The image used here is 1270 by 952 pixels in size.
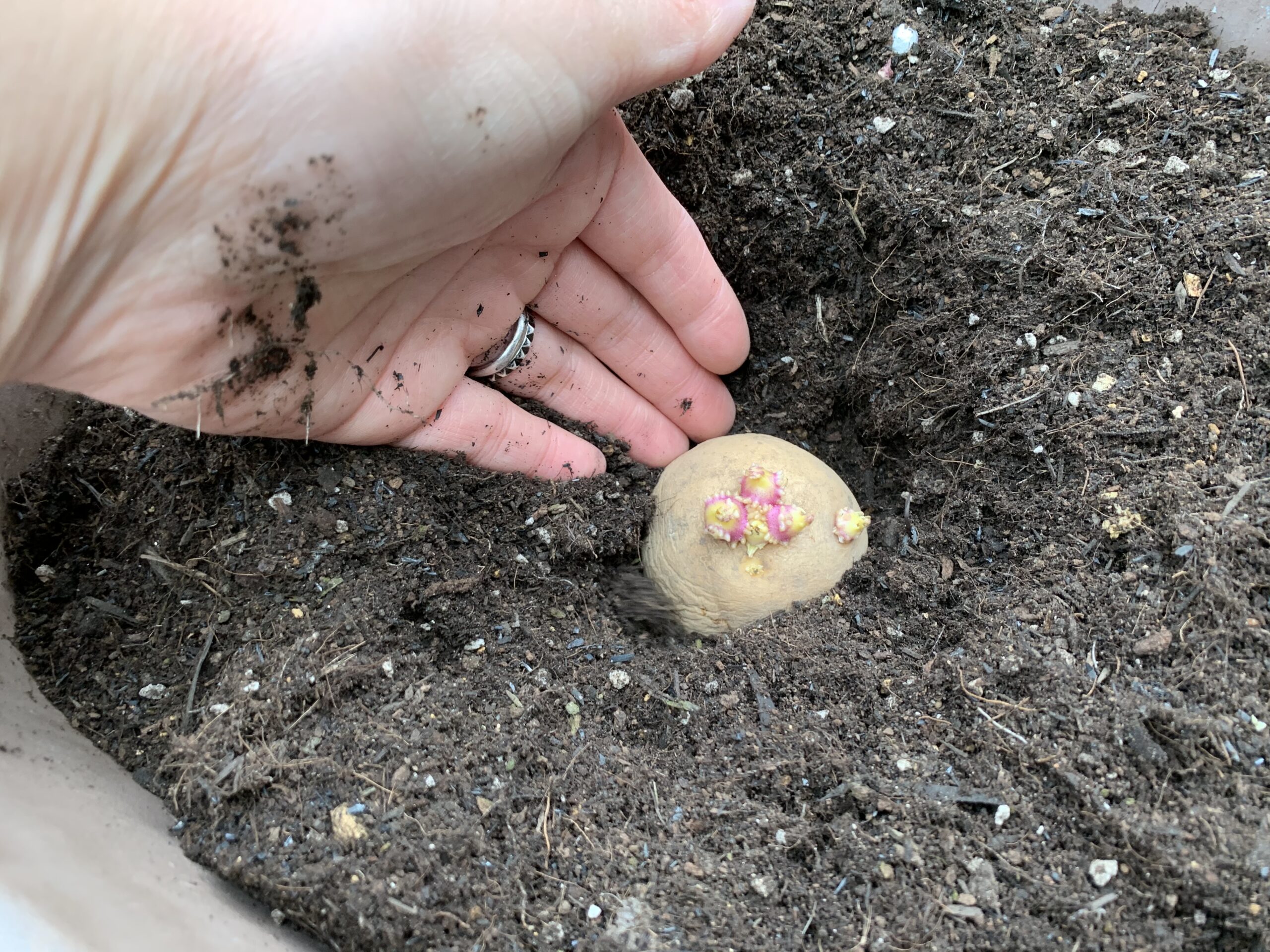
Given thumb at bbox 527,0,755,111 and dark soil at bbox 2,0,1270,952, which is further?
thumb at bbox 527,0,755,111

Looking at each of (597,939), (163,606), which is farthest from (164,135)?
(597,939)

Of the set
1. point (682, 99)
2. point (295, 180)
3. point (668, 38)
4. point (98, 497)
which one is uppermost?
point (295, 180)

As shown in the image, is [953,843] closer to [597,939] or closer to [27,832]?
[597,939]

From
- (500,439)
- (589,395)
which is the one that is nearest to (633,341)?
(589,395)

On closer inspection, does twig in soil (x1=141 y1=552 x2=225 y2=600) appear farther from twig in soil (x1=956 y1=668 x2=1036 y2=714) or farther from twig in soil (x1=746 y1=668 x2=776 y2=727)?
twig in soil (x1=956 y1=668 x2=1036 y2=714)

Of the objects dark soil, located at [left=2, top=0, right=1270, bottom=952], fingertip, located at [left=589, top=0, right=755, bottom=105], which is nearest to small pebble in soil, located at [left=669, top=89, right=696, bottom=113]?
dark soil, located at [left=2, top=0, right=1270, bottom=952]

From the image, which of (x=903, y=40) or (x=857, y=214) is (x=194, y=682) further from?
(x=903, y=40)

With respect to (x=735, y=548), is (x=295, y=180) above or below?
above
